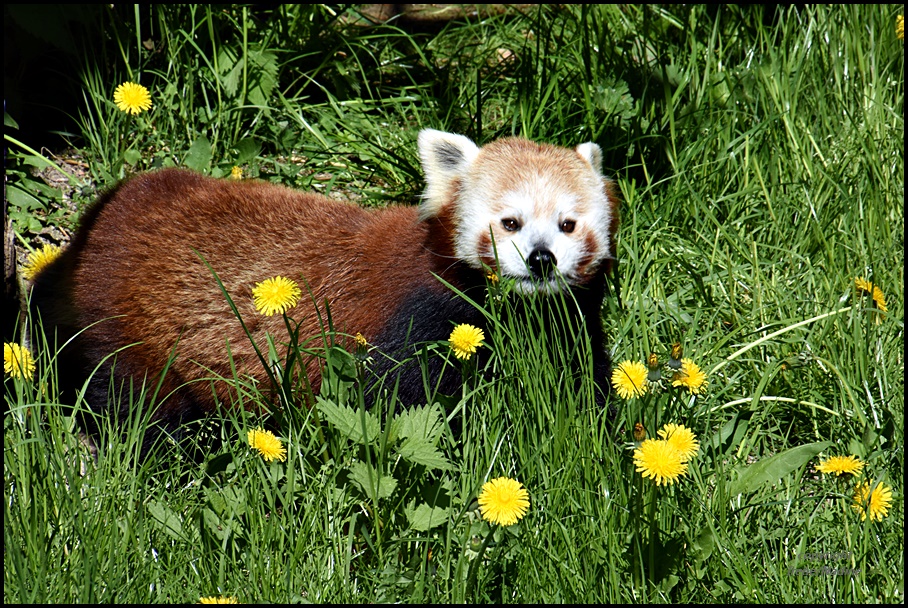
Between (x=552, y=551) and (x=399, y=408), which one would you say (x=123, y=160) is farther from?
(x=552, y=551)

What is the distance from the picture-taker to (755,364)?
403 cm

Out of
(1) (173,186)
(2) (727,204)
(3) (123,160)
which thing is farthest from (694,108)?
(3) (123,160)

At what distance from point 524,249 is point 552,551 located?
4.86 ft

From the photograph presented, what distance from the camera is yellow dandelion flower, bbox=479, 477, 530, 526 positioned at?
265 centimetres

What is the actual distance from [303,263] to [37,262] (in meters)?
1.45

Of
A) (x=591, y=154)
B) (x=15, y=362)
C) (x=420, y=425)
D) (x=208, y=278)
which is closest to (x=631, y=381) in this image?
(x=420, y=425)

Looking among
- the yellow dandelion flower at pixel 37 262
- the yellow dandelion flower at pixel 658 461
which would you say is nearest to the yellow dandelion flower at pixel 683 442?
the yellow dandelion flower at pixel 658 461

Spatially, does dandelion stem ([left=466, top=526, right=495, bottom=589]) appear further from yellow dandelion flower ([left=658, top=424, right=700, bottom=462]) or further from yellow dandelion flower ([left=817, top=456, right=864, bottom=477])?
yellow dandelion flower ([left=817, top=456, right=864, bottom=477])

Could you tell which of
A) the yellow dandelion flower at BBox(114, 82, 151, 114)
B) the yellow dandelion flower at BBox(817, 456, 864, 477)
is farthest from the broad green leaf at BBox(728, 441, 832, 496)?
the yellow dandelion flower at BBox(114, 82, 151, 114)

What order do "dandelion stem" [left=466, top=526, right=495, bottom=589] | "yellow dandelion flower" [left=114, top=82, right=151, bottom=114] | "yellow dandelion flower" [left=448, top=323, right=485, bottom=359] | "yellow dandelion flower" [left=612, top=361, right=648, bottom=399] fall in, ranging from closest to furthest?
"dandelion stem" [left=466, top=526, right=495, bottom=589]
"yellow dandelion flower" [left=612, top=361, right=648, bottom=399]
"yellow dandelion flower" [left=448, top=323, right=485, bottom=359]
"yellow dandelion flower" [left=114, top=82, right=151, bottom=114]

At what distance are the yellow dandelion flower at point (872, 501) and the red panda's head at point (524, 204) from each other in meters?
1.45

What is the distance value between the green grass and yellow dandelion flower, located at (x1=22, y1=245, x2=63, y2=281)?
27 cm

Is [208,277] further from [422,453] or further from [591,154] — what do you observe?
[591,154]

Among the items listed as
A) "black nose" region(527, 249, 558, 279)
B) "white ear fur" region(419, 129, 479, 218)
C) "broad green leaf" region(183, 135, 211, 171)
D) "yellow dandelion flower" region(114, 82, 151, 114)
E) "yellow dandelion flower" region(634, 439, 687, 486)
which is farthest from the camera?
"broad green leaf" region(183, 135, 211, 171)
